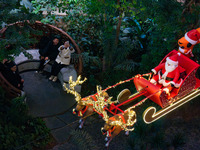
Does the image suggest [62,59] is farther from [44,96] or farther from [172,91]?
[172,91]

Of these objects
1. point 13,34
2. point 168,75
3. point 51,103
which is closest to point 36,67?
point 51,103

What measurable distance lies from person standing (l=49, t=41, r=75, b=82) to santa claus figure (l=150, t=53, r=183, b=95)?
2.72 meters

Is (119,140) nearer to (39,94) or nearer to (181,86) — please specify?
(181,86)

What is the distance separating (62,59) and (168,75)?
3.27 metres

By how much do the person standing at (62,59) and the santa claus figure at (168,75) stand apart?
107 inches

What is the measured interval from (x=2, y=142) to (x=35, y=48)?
409 centimetres

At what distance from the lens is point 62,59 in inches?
289

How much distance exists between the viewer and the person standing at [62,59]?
7.13m

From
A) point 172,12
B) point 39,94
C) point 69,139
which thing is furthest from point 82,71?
point 172,12

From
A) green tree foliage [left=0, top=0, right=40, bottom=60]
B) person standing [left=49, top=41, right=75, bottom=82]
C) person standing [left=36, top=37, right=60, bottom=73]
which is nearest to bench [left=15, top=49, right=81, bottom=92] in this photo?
person standing [left=49, top=41, right=75, bottom=82]

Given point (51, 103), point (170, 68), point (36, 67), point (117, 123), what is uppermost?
point (170, 68)

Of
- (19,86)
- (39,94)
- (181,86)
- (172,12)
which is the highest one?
(172,12)

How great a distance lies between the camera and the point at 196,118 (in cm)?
650

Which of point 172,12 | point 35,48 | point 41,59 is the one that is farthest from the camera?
point 35,48
